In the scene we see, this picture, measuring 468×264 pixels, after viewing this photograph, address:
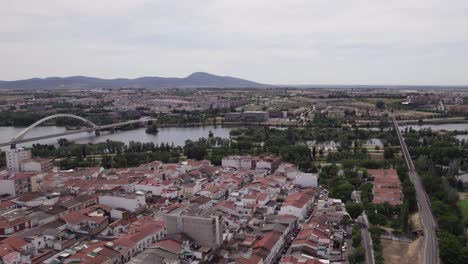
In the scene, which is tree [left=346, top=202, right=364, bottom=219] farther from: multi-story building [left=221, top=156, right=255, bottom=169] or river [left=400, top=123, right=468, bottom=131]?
river [left=400, top=123, right=468, bottom=131]

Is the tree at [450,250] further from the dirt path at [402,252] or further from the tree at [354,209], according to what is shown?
the tree at [354,209]

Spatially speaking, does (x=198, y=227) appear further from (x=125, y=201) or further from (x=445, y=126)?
(x=445, y=126)

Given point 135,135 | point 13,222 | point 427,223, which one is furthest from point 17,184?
point 135,135

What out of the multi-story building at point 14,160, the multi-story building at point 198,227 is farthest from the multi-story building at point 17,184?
the multi-story building at point 198,227

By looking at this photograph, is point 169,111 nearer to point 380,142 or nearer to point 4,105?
point 4,105

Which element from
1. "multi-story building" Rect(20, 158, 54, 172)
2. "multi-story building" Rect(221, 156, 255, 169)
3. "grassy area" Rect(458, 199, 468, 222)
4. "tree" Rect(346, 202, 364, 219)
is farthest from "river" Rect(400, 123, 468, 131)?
"multi-story building" Rect(20, 158, 54, 172)

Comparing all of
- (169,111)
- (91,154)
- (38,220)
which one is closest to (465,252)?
(38,220)

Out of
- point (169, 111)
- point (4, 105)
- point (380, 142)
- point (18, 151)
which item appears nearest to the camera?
point (18, 151)
